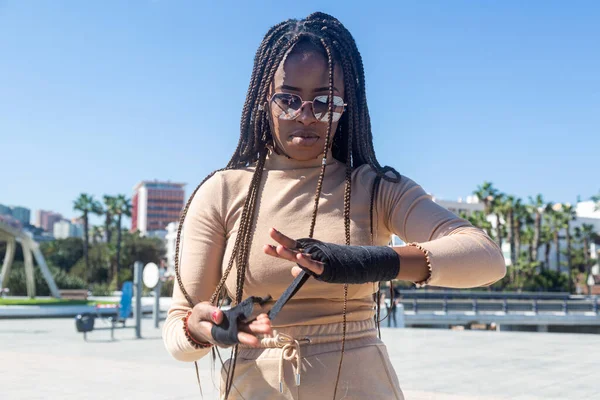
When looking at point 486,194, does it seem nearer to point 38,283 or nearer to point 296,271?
point 38,283

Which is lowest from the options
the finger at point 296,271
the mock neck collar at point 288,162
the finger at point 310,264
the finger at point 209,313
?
the finger at point 209,313

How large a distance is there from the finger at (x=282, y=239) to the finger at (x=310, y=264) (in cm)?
3

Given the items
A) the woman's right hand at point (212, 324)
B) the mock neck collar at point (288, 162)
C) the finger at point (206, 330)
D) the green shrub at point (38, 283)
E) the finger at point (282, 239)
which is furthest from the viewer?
the green shrub at point (38, 283)

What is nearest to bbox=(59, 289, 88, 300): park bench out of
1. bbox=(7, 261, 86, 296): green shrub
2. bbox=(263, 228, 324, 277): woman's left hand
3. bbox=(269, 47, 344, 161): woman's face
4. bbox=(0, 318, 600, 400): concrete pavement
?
bbox=(7, 261, 86, 296): green shrub

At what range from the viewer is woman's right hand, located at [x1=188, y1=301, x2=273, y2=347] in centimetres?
133

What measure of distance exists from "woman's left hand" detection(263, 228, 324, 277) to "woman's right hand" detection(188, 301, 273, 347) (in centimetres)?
15

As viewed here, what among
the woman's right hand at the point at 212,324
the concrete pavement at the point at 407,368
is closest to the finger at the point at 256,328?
the woman's right hand at the point at 212,324

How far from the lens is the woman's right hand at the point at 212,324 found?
133 cm

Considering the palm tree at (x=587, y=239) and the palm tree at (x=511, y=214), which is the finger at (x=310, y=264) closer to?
the palm tree at (x=511, y=214)

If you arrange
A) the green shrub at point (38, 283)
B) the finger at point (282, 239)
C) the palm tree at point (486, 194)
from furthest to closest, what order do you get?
the palm tree at point (486, 194)
the green shrub at point (38, 283)
the finger at point (282, 239)

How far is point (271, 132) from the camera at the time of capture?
2.04 m

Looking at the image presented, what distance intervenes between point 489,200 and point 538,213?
6981 mm

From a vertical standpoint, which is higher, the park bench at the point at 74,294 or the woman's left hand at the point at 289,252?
the woman's left hand at the point at 289,252

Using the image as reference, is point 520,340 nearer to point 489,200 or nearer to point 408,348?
point 408,348
